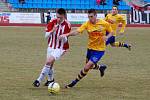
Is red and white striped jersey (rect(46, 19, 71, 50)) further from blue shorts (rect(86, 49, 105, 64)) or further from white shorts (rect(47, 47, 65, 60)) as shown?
blue shorts (rect(86, 49, 105, 64))

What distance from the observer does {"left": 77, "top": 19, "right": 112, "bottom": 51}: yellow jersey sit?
12.0 meters

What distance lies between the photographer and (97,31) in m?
12.0

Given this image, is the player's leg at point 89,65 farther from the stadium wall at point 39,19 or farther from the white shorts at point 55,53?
the stadium wall at point 39,19

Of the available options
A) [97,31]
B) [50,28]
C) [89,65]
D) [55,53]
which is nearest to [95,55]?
[89,65]

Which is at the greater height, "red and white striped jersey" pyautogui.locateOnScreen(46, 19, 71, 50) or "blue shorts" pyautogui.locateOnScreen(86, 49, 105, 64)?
"red and white striped jersey" pyautogui.locateOnScreen(46, 19, 71, 50)

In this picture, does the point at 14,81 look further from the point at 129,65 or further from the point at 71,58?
the point at 71,58

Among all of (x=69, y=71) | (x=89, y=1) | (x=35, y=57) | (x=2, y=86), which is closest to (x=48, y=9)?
(x=89, y=1)

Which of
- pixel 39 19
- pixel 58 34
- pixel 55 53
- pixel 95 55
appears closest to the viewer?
pixel 55 53

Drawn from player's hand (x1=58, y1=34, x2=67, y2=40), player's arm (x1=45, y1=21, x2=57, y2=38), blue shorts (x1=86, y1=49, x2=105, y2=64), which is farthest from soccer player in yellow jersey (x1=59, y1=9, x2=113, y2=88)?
player's arm (x1=45, y1=21, x2=57, y2=38)

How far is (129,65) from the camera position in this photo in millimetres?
17328

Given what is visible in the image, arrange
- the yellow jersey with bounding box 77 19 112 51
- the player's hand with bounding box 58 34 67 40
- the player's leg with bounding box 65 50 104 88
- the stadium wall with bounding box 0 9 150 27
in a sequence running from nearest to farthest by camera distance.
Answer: the player's hand with bounding box 58 34 67 40
the player's leg with bounding box 65 50 104 88
the yellow jersey with bounding box 77 19 112 51
the stadium wall with bounding box 0 9 150 27

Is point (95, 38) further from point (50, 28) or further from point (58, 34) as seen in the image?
point (50, 28)

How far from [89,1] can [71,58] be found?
40.3 meters

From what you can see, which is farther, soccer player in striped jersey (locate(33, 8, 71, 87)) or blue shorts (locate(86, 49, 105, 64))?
blue shorts (locate(86, 49, 105, 64))
